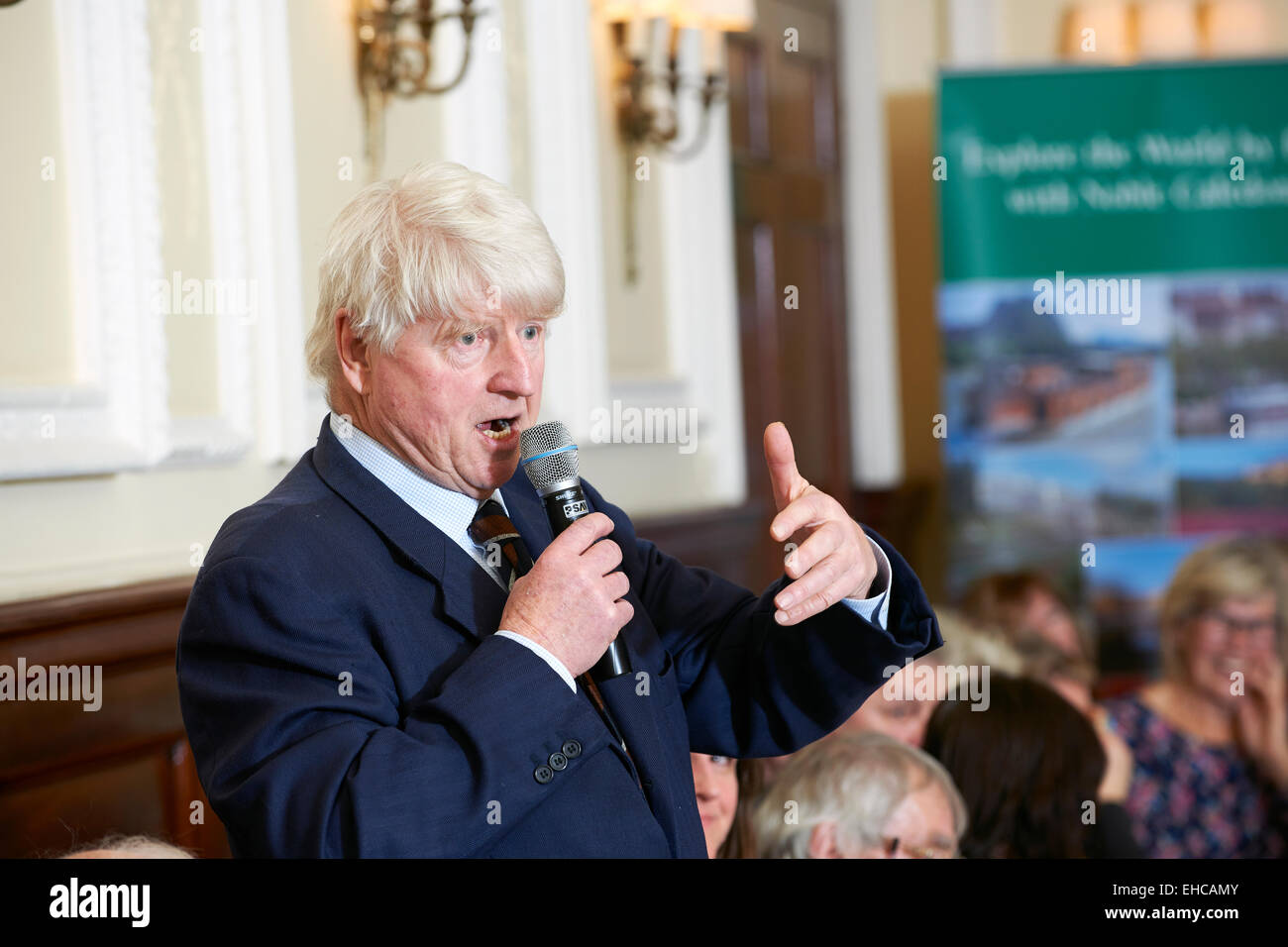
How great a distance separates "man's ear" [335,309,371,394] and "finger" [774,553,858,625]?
19.0 inches

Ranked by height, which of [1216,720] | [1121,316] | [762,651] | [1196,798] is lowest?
[1196,798]

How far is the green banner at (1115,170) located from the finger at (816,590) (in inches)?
172

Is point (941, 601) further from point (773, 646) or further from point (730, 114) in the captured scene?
point (773, 646)

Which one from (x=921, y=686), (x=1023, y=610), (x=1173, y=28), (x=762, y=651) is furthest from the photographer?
(x=1173, y=28)

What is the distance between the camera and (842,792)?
219cm

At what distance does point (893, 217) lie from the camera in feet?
21.0

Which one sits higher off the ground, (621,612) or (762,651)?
(621,612)

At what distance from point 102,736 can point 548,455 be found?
1.25 m

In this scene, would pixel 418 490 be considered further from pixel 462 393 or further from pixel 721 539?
pixel 721 539

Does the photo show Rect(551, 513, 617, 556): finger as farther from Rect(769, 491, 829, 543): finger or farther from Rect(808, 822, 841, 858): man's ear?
Rect(808, 822, 841, 858): man's ear

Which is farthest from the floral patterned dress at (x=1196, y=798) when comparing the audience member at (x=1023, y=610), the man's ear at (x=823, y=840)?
the man's ear at (x=823, y=840)

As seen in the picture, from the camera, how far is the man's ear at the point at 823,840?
2.16 metres

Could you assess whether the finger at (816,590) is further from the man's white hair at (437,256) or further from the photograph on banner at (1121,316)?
the photograph on banner at (1121,316)

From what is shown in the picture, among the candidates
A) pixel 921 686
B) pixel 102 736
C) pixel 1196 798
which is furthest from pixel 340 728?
pixel 1196 798
